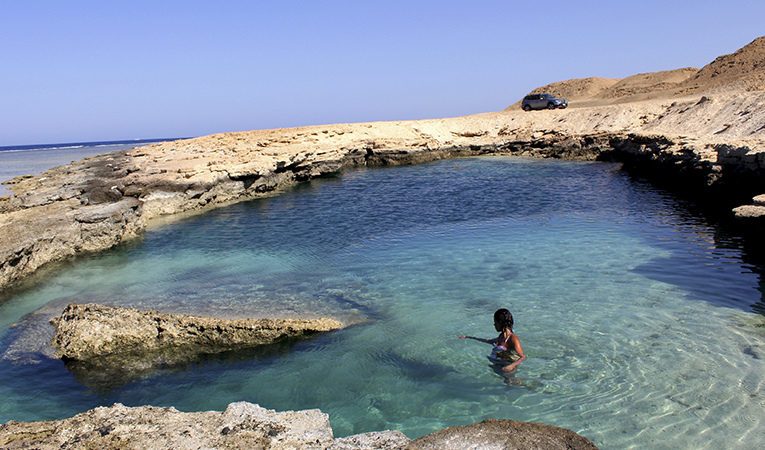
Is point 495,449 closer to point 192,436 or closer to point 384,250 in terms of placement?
point 192,436

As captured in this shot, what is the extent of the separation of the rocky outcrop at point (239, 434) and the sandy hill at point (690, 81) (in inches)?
1279

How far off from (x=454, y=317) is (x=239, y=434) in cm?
437

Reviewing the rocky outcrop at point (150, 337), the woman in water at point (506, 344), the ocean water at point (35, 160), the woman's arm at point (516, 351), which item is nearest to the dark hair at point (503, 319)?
the woman in water at point (506, 344)

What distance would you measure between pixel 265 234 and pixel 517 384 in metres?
9.98

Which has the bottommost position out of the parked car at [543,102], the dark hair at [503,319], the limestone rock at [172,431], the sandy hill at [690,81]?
the limestone rock at [172,431]

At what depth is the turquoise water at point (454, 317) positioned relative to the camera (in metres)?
4.86

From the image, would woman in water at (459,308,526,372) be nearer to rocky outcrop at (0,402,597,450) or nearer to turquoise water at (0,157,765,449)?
turquoise water at (0,157,765,449)

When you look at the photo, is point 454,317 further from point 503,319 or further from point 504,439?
point 504,439

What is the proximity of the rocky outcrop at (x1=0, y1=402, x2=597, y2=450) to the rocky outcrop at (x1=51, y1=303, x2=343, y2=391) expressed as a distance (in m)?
2.50

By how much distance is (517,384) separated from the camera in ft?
17.3

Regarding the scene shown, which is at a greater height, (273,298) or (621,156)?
(621,156)

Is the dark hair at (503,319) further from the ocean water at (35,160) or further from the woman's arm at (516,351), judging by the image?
the ocean water at (35,160)

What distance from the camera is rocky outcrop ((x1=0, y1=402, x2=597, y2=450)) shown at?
327 centimetres

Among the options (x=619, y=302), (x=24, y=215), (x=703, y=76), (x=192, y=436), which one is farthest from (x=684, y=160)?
(x=703, y=76)
